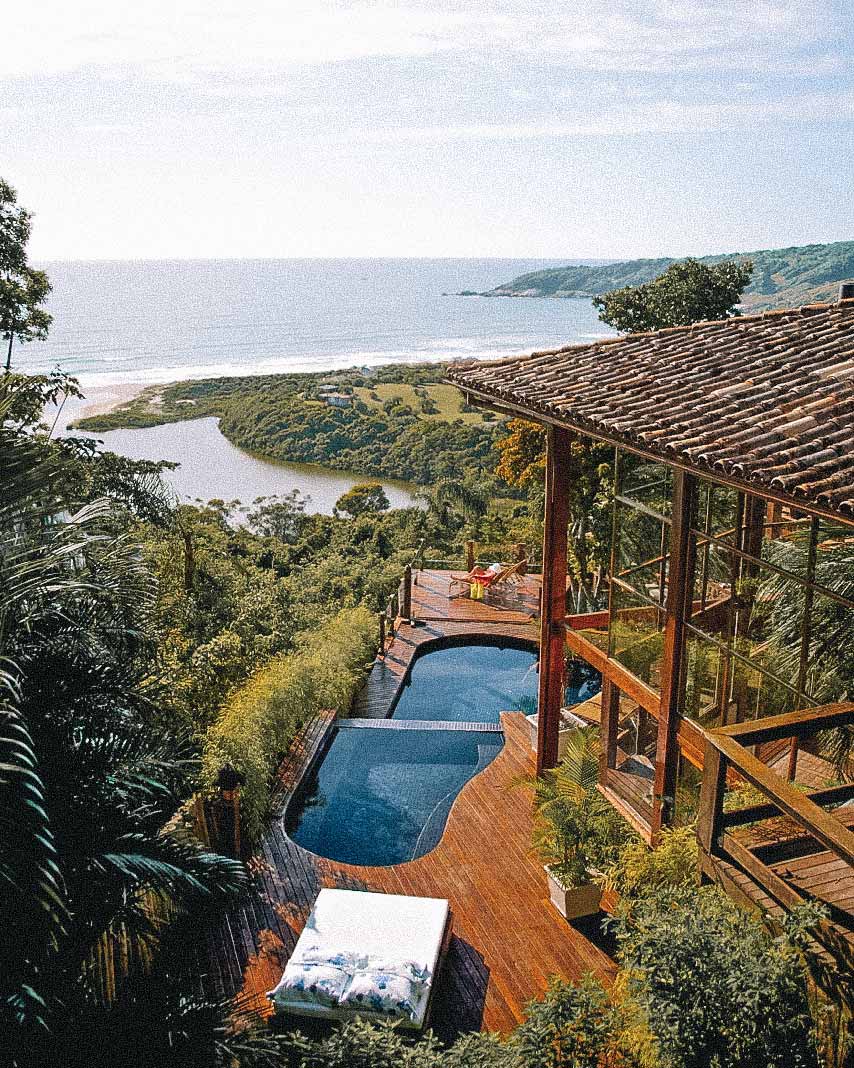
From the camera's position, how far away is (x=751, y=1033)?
4180mm

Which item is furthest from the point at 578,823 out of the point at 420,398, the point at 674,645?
the point at 420,398

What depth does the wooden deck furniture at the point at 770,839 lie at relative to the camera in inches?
190

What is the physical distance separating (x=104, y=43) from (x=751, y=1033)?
11042 millimetres

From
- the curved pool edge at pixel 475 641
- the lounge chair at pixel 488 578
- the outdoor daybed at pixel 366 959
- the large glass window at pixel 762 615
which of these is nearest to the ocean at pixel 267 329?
the lounge chair at pixel 488 578

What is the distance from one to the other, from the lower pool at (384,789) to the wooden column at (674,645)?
3297 millimetres

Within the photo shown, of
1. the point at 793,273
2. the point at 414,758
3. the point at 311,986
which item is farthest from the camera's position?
the point at 793,273

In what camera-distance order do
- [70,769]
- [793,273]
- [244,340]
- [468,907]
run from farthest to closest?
1. [244,340]
2. [793,273]
3. [468,907]
4. [70,769]

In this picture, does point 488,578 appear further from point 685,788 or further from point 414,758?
point 685,788

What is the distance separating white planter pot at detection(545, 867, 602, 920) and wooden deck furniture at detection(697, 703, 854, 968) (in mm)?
2630

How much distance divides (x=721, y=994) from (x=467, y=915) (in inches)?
166

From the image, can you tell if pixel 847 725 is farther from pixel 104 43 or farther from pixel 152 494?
pixel 152 494

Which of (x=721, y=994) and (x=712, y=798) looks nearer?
(x=721, y=994)

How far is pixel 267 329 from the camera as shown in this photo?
349ft

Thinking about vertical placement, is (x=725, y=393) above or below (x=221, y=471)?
above
